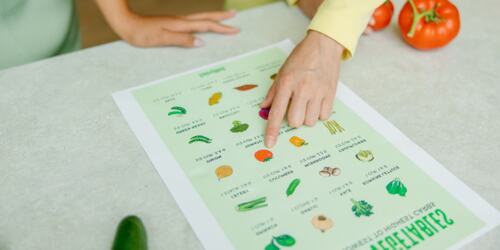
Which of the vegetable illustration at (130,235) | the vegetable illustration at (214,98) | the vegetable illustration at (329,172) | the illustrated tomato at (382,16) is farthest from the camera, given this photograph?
the illustrated tomato at (382,16)

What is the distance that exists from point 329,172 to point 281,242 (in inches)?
4.9

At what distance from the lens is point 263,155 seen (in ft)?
1.94

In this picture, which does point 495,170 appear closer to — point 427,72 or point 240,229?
point 427,72

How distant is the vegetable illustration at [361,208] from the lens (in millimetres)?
523

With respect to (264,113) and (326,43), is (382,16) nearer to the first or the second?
(326,43)

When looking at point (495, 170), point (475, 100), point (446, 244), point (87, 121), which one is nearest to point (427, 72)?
point (475, 100)

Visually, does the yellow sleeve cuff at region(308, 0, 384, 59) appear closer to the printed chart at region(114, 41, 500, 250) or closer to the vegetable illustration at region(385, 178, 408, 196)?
the printed chart at region(114, 41, 500, 250)

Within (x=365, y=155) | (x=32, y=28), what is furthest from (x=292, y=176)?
(x=32, y=28)

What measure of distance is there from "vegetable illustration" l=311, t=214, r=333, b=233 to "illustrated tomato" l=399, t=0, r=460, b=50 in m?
0.41

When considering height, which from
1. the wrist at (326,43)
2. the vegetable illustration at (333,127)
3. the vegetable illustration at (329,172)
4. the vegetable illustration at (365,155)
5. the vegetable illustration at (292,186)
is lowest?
the vegetable illustration at (292,186)

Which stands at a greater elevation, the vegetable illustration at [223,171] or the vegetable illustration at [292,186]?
the vegetable illustration at [292,186]

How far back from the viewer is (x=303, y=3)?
0.85 meters

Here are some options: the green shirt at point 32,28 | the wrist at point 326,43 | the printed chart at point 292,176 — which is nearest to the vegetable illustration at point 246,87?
the printed chart at point 292,176

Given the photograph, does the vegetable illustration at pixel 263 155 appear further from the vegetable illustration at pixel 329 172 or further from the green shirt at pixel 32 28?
the green shirt at pixel 32 28
